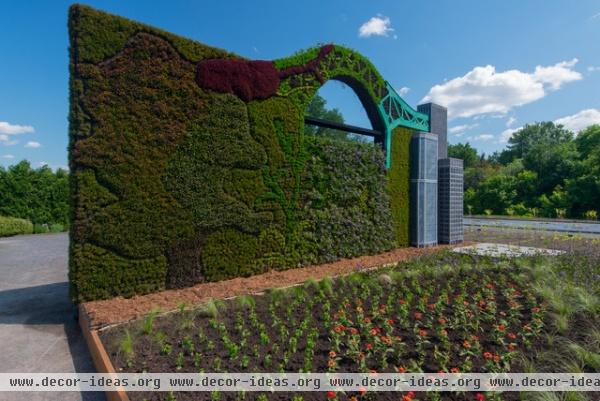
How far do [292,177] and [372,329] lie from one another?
3.85 metres

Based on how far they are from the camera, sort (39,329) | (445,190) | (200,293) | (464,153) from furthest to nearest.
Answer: (464,153) → (445,190) → (200,293) → (39,329)

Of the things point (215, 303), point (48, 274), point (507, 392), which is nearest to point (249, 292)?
point (215, 303)

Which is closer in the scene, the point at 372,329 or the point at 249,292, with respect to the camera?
the point at 372,329

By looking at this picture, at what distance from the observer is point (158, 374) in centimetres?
285

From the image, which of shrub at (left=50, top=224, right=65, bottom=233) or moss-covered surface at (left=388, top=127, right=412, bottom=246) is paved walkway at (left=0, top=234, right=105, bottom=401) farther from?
shrub at (left=50, top=224, right=65, bottom=233)

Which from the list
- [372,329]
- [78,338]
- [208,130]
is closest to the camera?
[372,329]

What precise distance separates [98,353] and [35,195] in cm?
2008

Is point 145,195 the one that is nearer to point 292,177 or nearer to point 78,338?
point 78,338

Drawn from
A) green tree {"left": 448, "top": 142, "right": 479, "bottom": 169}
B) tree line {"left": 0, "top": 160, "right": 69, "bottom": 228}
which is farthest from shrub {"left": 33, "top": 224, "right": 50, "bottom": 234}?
green tree {"left": 448, "top": 142, "right": 479, "bottom": 169}

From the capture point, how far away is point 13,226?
1645 centimetres

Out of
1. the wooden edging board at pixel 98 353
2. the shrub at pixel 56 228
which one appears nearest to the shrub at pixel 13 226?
the shrub at pixel 56 228

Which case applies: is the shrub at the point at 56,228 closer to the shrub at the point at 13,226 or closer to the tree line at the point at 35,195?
the tree line at the point at 35,195

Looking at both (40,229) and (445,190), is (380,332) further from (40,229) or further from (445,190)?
(40,229)

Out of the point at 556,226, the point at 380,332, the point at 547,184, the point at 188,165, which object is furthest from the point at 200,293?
the point at 547,184
